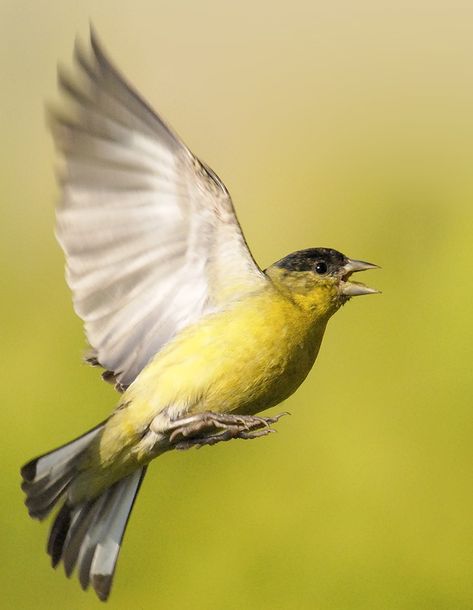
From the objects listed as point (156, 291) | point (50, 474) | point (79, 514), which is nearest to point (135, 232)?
point (156, 291)

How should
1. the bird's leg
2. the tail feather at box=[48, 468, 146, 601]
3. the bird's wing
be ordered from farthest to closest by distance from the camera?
the tail feather at box=[48, 468, 146, 601], the bird's wing, the bird's leg

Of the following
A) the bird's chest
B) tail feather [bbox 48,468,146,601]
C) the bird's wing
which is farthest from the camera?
tail feather [bbox 48,468,146,601]

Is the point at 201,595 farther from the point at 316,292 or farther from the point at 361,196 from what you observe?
the point at 361,196

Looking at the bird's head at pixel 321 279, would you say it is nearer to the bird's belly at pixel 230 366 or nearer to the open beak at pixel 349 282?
the open beak at pixel 349 282

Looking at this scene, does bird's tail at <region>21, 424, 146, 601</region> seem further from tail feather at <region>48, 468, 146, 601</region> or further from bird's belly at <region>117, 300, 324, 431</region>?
bird's belly at <region>117, 300, 324, 431</region>

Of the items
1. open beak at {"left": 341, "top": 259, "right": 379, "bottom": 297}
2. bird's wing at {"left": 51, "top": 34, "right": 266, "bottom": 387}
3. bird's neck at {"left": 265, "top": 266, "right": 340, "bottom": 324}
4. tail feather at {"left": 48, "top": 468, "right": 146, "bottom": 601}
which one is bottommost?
tail feather at {"left": 48, "top": 468, "right": 146, "bottom": 601}

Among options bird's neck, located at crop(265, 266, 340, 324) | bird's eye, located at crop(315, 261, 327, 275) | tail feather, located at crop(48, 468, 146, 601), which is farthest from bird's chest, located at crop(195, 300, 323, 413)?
tail feather, located at crop(48, 468, 146, 601)

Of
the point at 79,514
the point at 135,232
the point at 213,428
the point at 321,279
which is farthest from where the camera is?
the point at 79,514

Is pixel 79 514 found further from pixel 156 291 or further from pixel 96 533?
Result: pixel 156 291

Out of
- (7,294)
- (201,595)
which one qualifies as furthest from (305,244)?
(201,595)
